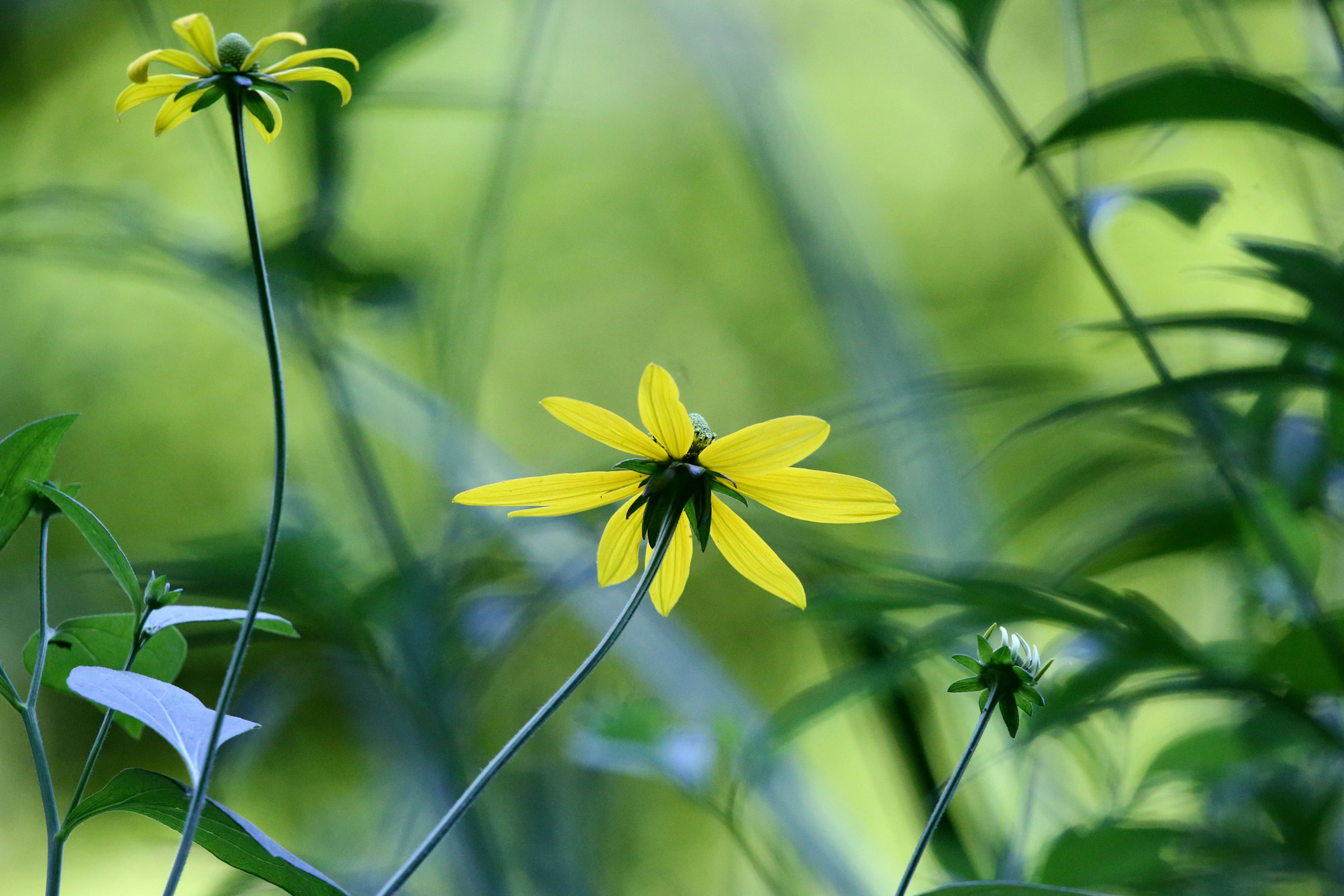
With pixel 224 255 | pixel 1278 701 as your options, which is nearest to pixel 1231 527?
pixel 1278 701

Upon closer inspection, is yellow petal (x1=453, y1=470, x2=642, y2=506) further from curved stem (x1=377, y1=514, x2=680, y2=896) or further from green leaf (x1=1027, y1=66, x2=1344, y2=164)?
green leaf (x1=1027, y1=66, x2=1344, y2=164)

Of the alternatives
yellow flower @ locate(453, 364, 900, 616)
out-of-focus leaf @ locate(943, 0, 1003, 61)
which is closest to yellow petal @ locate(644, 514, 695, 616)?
yellow flower @ locate(453, 364, 900, 616)

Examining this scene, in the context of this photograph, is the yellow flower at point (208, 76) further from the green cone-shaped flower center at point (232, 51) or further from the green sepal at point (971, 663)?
the green sepal at point (971, 663)

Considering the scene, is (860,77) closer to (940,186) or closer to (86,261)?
(940,186)

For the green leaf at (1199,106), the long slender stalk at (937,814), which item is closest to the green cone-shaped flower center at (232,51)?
the long slender stalk at (937,814)

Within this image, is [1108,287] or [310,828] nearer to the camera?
[1108,287]

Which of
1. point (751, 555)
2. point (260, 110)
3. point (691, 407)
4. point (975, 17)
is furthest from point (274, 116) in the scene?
point (691, 407)
